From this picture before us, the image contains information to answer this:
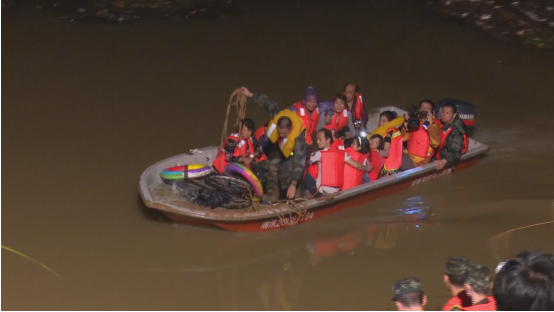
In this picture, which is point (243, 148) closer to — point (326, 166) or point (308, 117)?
point (326, 166)

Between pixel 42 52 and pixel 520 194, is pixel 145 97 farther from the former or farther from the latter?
pixel 520 194

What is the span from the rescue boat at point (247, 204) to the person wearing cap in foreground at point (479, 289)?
275 centimetres

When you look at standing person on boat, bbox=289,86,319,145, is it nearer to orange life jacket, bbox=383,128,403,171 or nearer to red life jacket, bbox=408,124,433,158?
orange life jacket, bbox=383,128,403,171

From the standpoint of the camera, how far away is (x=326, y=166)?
6.71 meters

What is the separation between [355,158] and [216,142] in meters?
2.48

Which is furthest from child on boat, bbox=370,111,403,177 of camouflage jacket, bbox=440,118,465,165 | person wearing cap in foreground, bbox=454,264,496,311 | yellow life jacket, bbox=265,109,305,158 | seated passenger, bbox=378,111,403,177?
person wearing cap in foreground, bbox=454,264,496,311

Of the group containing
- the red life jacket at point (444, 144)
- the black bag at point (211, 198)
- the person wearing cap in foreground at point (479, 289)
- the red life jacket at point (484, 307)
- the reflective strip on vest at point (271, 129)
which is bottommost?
the red life jacket at point (484, 307)

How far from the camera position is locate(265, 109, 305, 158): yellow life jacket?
20.8ft

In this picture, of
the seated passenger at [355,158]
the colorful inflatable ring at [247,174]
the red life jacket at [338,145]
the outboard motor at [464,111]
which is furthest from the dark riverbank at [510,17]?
the colorful inflatable ring at [247,174]

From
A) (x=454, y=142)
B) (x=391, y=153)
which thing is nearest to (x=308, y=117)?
(x=391, y=153)

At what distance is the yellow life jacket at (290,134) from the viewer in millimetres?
6336

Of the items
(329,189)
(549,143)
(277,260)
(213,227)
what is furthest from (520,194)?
(213,227)

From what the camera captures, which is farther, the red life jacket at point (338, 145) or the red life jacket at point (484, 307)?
the red life jacket at point (338, 145)

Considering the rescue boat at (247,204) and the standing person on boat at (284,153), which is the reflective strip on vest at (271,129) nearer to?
the standing person on boat at (284,153)
